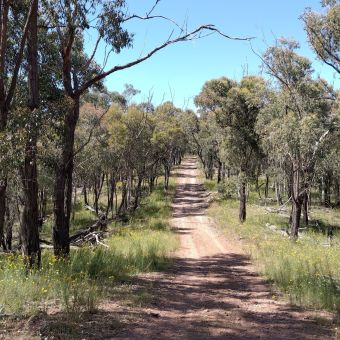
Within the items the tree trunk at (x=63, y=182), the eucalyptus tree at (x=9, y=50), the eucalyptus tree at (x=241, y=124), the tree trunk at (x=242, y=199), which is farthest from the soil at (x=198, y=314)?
the eucalyptus tree at (x=241, y=124)

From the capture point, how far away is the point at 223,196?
46625mm

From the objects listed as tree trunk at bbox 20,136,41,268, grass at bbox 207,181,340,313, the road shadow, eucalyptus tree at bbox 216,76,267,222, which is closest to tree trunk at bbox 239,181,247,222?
eucalyptus tree at bbox 216,76,267,222

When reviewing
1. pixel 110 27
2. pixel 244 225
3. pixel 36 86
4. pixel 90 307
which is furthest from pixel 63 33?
pixel 244 225

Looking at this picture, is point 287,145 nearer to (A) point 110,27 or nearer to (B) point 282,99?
(B) point 282,99

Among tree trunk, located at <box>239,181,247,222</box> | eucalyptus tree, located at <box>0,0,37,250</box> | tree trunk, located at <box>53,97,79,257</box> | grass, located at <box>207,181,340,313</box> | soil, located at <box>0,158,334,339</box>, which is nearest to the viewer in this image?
soil, located at <box>0,158,334,339</box>

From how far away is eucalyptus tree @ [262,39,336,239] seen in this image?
2212 cm

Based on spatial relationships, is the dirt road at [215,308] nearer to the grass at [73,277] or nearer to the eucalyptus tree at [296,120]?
the grass at [73,277]

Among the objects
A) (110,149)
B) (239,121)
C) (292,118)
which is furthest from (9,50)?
(110,149)

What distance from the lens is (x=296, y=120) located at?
23047mm

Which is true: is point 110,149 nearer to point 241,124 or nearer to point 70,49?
point 241,124

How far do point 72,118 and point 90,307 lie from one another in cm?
799

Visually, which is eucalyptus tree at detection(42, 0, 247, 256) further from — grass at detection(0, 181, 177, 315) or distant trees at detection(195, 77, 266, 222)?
distant trees at detection(195, 77, 266, 222)

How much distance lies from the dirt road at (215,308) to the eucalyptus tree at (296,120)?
6.35 meters

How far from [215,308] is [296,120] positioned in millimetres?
15515
